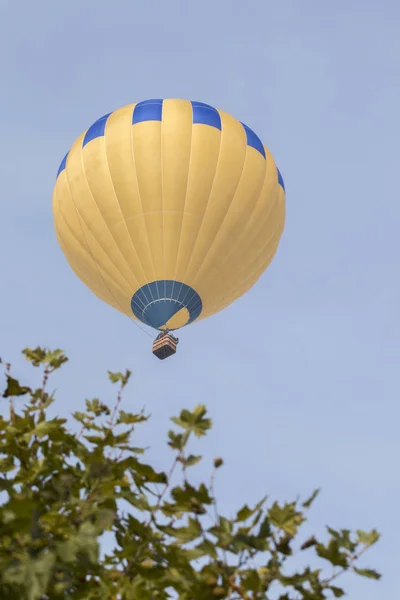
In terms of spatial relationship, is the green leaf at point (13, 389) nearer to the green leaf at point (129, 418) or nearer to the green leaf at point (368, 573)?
the green leaf at point (129, 418)

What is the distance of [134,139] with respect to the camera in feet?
88.2

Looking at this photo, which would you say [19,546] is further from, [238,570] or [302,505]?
[302,505]

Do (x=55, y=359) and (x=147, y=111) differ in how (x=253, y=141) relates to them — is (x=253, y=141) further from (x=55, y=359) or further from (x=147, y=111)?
(x=55, y=359)

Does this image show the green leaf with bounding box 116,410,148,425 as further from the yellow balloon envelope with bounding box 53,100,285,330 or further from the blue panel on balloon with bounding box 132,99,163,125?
the blue panel on balloon with bounding box 132,99,163,125

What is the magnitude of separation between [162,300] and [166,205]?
3036mm

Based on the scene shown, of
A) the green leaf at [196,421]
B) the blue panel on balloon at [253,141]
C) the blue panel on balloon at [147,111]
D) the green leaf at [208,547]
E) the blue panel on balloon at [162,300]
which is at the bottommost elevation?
the green leaf at [208,547]

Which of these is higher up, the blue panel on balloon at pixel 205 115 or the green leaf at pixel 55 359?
the blue panel on balloon at pixel 205 115

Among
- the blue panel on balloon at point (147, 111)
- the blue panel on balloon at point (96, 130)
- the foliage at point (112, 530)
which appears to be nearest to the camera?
the foliage at point (112, 530)

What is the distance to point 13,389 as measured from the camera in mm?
6031

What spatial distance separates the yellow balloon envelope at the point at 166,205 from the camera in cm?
2639

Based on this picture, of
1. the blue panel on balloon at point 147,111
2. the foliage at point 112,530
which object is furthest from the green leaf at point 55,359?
the blue panel on balloon at point 147,111

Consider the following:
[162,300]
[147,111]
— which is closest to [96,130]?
[147,111]

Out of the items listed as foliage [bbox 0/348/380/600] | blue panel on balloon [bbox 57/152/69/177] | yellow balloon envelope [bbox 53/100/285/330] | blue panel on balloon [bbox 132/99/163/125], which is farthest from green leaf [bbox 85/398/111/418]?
blue panel on balloon [bbox 57/152/69/177]

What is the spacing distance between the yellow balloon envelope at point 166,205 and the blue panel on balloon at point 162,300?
0.11 ft
